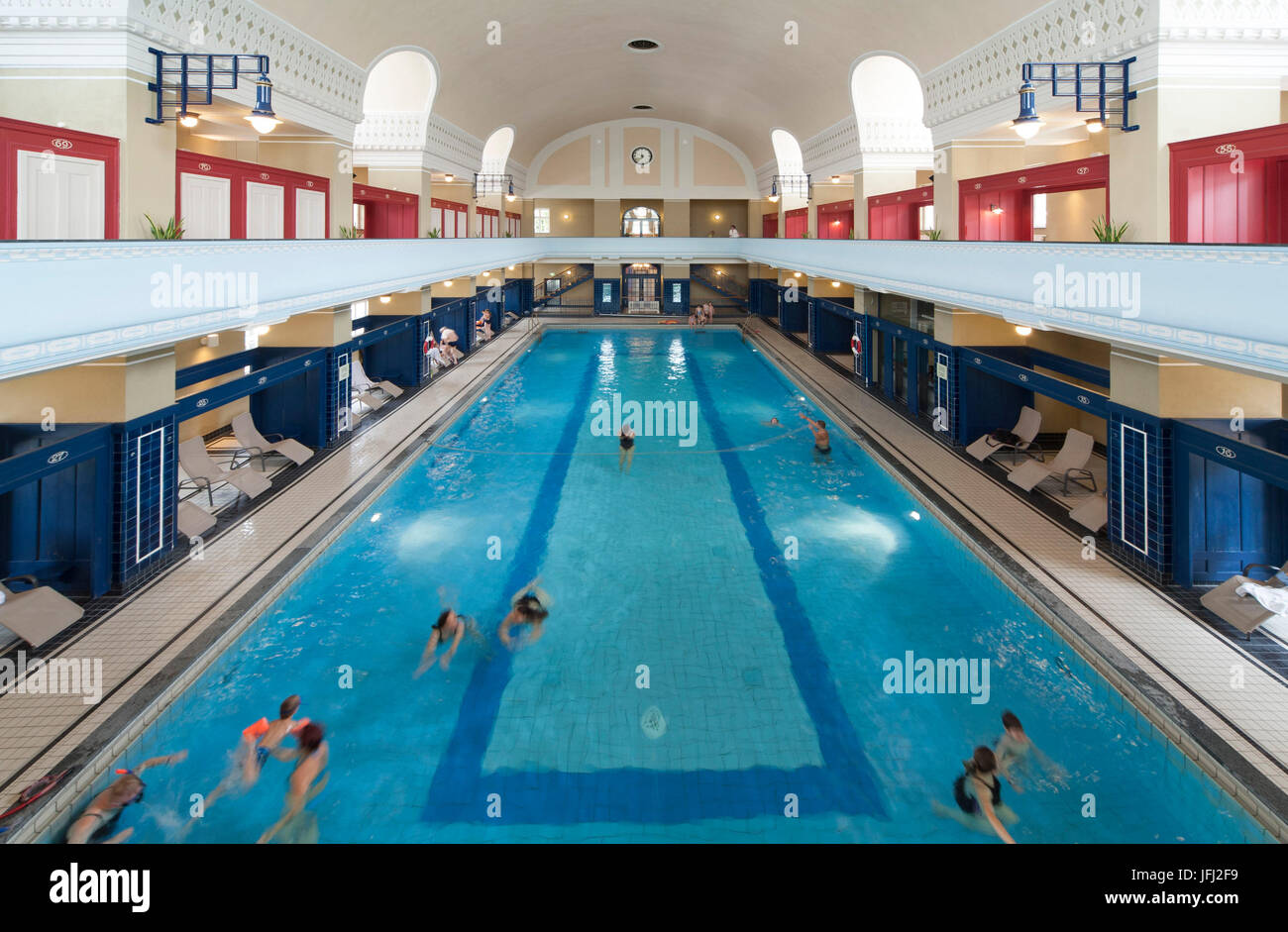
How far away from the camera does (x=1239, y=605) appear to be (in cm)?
734

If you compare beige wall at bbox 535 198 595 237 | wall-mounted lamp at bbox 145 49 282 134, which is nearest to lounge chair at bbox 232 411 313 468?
wall-mounted lamp at bbox 145 49 282 134

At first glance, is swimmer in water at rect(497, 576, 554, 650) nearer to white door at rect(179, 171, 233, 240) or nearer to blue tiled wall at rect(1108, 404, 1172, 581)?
blue tiled wall at rect(1108, 404, 1172, 581)

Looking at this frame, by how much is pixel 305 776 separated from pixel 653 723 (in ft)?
8.23

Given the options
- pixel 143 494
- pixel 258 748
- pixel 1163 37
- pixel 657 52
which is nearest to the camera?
pixel 258 748

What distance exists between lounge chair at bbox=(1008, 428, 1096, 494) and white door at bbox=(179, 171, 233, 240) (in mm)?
11648

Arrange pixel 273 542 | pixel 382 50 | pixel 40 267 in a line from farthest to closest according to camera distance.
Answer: pixel 382 50 < pixel 273 542 < pixel 40 267

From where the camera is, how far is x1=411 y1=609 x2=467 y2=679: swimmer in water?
7.36 meters

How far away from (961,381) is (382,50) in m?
12.1

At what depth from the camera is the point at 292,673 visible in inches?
278

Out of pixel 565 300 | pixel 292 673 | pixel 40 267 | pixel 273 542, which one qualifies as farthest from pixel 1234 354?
pixel 565 300

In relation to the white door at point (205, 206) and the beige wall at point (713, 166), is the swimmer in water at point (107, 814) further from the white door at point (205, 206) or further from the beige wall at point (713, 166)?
the beige wall at point (713, 166)

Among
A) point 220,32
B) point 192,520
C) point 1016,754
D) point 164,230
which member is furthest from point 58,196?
point 1016,754

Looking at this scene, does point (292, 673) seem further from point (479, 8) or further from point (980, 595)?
point (479, 8)

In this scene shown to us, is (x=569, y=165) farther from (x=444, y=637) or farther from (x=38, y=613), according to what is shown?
(x=38, y=613)
